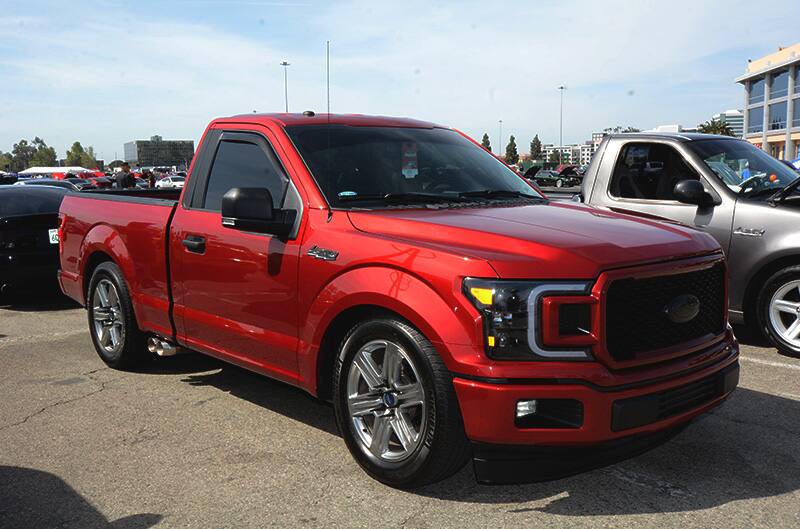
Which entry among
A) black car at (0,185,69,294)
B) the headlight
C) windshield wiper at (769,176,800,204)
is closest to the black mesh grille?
the headlight

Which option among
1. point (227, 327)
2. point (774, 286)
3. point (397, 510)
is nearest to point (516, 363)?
point (397, 510)

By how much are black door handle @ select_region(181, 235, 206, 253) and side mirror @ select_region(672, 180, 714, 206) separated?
4037mm

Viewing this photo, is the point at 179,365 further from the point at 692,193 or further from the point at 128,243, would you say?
the point at 692,193

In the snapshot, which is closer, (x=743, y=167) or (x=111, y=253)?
(x=111, y=253)

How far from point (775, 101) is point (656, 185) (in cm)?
9085

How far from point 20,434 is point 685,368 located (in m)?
3.80

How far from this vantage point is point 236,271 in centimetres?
446

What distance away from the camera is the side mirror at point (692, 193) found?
21.0ft

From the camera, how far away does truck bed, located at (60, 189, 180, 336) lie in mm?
5207

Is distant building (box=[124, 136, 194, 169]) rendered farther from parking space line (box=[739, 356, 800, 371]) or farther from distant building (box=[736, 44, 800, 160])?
parking space line (box=[739, 356, 800, 371])

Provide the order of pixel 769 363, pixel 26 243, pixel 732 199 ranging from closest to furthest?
pixel 769 363 < pixel 732 199 < pixel 26 243

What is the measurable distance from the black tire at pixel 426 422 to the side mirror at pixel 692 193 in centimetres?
386

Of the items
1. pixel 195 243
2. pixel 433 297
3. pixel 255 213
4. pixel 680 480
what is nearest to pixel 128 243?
pixel 195 243

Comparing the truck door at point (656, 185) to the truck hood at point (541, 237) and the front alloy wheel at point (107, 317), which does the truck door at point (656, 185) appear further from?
the front alloy wheel at point (107, 317)
